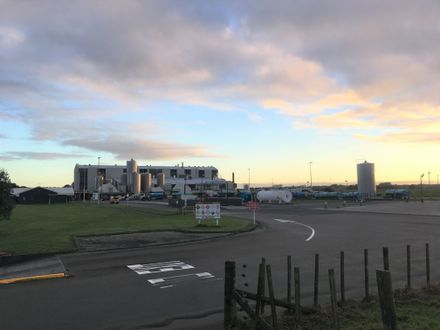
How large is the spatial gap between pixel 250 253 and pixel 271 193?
56402 millimetres

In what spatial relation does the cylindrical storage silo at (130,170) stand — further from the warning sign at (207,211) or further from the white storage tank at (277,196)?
the warning sign at (207,211)

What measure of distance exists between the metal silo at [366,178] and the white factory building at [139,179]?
41690mm

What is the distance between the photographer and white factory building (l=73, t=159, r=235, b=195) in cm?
13338

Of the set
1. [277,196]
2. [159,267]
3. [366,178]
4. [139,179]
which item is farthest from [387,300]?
[139,179]

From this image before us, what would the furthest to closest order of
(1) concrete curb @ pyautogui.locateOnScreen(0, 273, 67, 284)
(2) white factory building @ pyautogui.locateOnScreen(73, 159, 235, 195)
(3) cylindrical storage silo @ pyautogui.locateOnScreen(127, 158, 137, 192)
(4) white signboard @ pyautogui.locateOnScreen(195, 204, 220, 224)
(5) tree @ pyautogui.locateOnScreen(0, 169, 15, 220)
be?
(3) cylindrical storage silo @ pyautogui.locateOnScreen(127, 158, 137, 192) < (2) white factory building @ pyautogui.locateOnScreen(73, 159, 235, 195) < (4) white signboard @ pyautogui.locateOnScreen(195, 204, 220, 224) < (5) tree @ pyautogui.locateOnScreen(0, 169, 15, 220) < (1) concrete curb @ pyautogui.locateOnScreen(0, 273, 67, 284)

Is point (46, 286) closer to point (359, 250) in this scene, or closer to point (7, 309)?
point (7, 309)

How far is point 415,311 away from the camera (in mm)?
7551

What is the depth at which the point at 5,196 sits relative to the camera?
2194 cm

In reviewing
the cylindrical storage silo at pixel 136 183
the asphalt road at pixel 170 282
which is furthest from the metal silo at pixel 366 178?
the cylindrical storage silo at pixel 136 183

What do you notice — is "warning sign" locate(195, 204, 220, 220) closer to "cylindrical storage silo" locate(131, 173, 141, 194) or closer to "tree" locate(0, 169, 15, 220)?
"tree" locate(0, 169, 15, 220)

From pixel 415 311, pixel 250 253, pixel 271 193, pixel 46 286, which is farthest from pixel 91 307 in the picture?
pixel 271 193

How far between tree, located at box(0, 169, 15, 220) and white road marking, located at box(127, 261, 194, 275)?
1133cm


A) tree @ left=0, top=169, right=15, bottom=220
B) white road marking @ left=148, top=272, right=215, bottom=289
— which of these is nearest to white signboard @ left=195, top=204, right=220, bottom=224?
tree @ left=0, top=169, right=15, bottom=220

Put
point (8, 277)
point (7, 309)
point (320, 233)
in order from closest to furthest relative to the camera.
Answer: point (7, 309)
point (8, 277)
point (320, 233)
